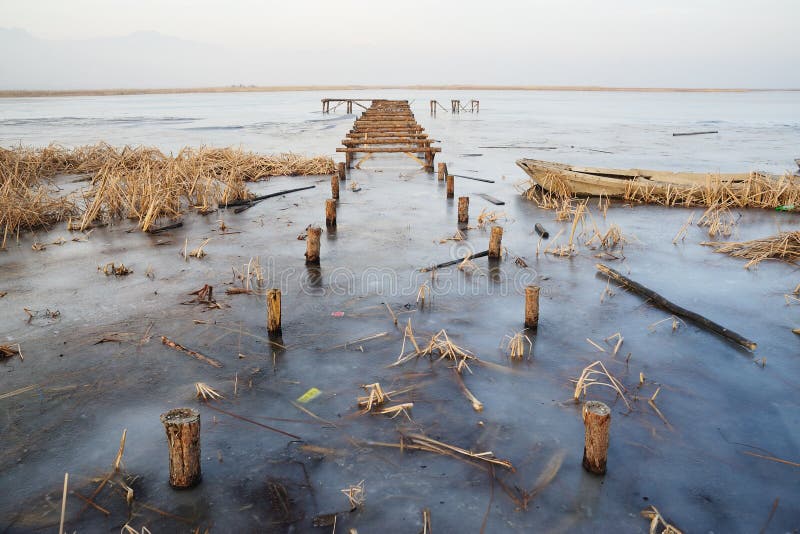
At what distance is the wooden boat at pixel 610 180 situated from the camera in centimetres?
1384

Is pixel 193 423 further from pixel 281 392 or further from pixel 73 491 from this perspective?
pixel 281 392

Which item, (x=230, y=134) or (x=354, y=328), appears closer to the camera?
(x=354, y=328)

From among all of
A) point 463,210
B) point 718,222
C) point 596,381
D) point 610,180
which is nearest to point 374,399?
point 596,381

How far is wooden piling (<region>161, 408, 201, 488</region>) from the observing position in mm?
3580

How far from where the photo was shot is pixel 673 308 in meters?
6.93

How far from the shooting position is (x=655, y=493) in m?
3.86

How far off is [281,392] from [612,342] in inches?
141

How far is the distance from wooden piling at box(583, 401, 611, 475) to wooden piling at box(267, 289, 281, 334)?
3.39 metres

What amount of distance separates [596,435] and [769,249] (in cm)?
738

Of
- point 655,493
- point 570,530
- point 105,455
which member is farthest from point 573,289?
point 105,455

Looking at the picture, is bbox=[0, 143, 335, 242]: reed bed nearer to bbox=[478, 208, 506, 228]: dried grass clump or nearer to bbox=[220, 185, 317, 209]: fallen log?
bbox=[220, 185, 317, 209]: fallen log

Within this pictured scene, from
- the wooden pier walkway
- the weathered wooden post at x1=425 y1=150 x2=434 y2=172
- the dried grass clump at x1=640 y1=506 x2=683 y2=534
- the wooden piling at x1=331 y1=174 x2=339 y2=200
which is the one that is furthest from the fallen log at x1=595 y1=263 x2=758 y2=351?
the wooden pier walkway

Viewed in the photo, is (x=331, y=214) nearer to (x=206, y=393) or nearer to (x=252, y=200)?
(x=252, y=200)

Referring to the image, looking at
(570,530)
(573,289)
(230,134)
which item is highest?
(230,134)
